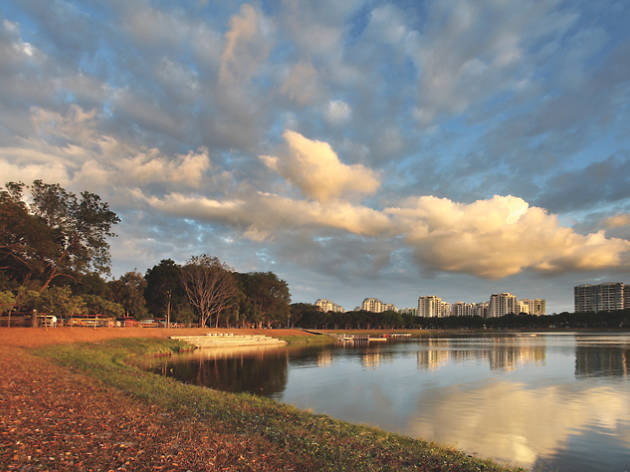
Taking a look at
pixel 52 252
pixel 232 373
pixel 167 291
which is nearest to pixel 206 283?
pixel 167 291

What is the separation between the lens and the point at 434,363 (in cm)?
4662

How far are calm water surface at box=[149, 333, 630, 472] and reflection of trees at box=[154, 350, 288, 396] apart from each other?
82mm

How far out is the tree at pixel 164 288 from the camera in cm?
8769

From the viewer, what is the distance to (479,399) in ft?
81.4

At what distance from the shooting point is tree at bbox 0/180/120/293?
4250 cm

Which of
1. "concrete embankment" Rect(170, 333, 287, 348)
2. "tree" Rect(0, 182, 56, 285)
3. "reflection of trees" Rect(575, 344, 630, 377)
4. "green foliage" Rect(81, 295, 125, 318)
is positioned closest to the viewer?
"reflection of trees" Rect(575, 344, 630, 377)

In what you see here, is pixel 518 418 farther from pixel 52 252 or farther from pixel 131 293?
pixel 131 293

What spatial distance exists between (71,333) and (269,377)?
984 inches

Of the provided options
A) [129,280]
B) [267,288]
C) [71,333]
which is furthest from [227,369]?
[267,288]

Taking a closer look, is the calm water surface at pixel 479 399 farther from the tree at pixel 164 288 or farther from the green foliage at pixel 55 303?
the tree at pixel 164 288

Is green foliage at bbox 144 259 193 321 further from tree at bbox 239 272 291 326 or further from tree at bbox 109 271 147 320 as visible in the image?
tree at bbox 239 272 291 326

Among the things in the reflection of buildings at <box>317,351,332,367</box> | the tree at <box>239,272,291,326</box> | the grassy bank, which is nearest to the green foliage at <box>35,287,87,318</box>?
the grassy bank

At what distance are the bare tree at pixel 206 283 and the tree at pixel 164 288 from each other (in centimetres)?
235

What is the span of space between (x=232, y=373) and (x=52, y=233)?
29172mm
